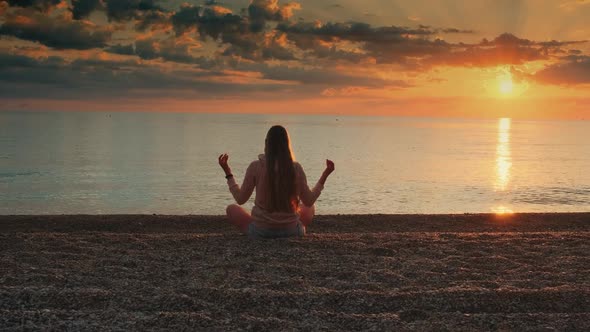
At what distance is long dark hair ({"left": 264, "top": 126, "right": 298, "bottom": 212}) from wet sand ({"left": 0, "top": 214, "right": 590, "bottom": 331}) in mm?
710

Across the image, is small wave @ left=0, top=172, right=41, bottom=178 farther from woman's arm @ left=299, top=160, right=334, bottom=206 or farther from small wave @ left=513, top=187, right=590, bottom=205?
woman's arm @ left=299, top=160, right=334, bottom=206

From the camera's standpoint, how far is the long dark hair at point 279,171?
8586 millimetres

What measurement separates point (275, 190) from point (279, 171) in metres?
0.42

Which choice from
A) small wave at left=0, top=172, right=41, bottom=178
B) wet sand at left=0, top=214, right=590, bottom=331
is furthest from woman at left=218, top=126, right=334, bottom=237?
small wave at left=0, top=172, right=41, bottom=178

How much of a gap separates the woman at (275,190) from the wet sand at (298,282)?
34 cm

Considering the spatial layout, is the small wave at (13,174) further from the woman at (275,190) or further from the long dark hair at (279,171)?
the long dark hair at (279,171)

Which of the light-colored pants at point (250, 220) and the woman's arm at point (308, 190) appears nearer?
the woman's arm at point (308, 190)

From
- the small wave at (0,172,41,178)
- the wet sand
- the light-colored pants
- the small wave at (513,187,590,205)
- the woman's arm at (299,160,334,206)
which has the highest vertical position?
the woman's arm at (299,160,334,206)

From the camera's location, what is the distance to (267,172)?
883 centimetres

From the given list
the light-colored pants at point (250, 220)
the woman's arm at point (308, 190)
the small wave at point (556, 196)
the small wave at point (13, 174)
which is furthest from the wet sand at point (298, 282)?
the small wave at point (13, 174)

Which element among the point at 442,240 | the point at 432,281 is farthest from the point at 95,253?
the point at 442,240

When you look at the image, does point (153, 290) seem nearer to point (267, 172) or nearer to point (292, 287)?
point (292, 287)

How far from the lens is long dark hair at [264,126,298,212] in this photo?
8586mm

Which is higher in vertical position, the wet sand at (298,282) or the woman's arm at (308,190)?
the woman's arm at (308,190)
